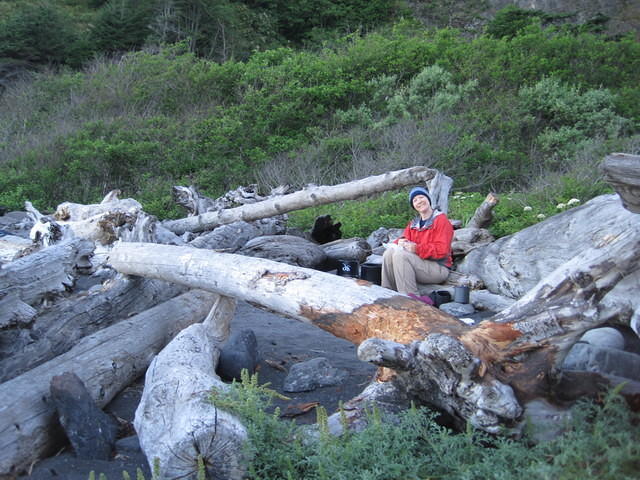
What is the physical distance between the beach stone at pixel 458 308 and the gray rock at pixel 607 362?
2.64 metres

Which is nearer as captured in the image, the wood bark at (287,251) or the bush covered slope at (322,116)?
the wood bark at (287,251)

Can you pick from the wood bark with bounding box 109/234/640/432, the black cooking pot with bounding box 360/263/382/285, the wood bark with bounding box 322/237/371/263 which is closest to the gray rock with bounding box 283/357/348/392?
the wood bark with bounding box 109/234/640/432

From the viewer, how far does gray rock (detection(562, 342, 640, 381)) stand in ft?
11.7

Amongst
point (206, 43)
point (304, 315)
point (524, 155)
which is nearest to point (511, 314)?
point (304, 315)

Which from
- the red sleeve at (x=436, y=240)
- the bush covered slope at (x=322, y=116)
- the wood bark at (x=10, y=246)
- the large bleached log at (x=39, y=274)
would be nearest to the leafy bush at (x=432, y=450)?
the large bleached log at (x=39, y=274)

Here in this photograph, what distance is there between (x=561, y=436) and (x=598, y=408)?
0.20 m

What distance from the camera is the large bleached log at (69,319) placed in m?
4.43

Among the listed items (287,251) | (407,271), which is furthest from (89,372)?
(287,251)

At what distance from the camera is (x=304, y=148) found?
1585 cm

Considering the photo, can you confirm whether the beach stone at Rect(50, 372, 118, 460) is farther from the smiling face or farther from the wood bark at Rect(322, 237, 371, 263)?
the wood bark at Rect(322, 237, 371, 263)

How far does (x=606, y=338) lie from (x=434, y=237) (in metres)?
2.81

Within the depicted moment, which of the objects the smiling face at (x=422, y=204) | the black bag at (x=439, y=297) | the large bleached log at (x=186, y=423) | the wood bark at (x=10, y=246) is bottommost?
the black bag at (x=439, y=297)

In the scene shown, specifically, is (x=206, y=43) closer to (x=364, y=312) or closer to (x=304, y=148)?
(x=304, y=148)

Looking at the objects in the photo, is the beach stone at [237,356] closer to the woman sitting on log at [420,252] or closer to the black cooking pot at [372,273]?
the woman sitting on log at [420,252]
